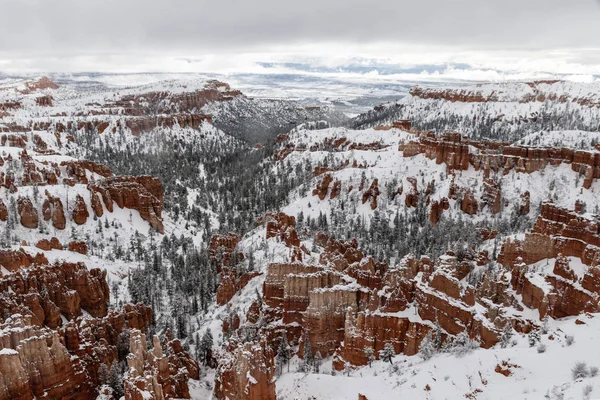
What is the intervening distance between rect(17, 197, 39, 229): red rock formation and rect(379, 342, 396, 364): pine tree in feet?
280

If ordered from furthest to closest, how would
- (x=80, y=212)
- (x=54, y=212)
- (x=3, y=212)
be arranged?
(x=80, y=212)
(x=54, y=212)
(x=3, y=212)

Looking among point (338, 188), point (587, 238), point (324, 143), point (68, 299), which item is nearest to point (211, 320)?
point (68, 299)

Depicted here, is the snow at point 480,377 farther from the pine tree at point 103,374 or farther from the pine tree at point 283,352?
the pine tree at point 103,374

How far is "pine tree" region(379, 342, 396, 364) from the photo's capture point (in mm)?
37713

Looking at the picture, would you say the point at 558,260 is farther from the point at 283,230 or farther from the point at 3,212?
the point at 3,212

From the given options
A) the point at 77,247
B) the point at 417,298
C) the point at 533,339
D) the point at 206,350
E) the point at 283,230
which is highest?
the point at 533,339

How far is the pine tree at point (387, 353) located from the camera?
124ft

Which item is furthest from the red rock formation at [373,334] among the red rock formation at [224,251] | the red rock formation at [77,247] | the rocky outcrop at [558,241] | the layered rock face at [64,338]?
the red rock formation at [77,247]

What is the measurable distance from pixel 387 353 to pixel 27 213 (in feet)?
285

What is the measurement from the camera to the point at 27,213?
93875 mm

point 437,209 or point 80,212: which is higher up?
point 437,209

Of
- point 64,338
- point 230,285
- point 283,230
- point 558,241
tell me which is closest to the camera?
point 64,338

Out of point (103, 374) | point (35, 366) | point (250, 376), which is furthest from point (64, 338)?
point (250, 376)

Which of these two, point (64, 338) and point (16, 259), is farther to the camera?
point (16, 259)
